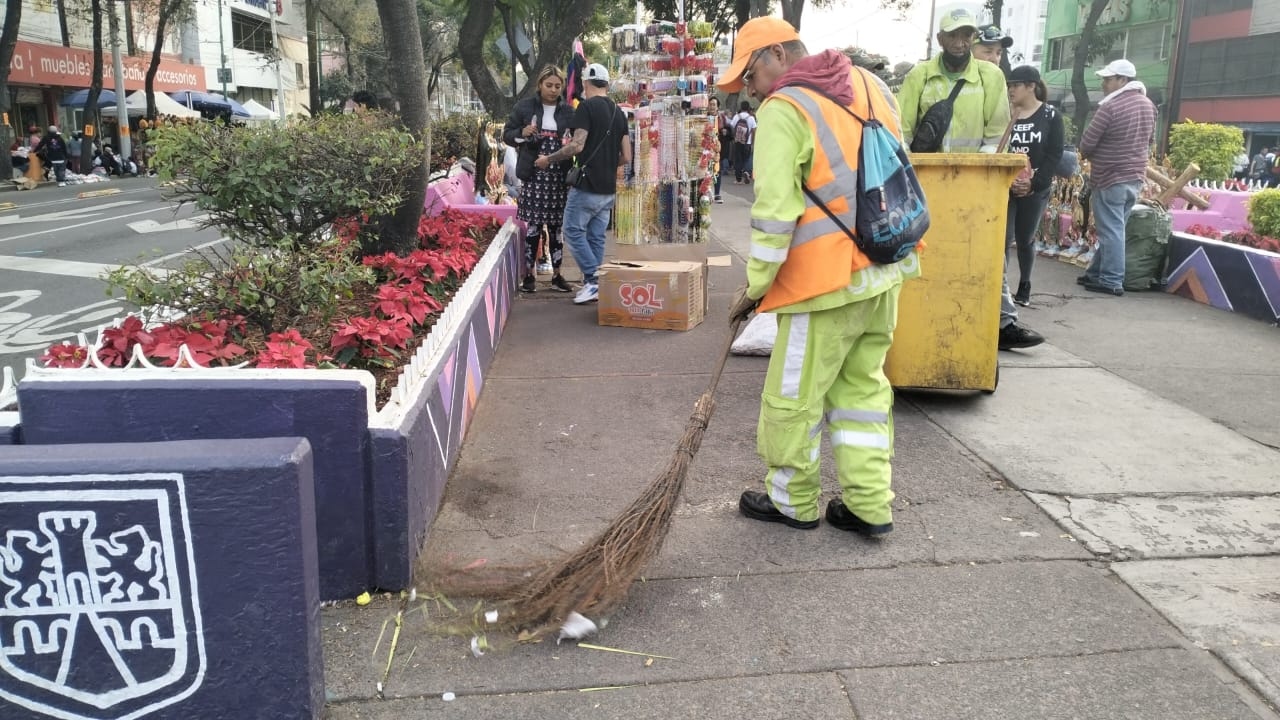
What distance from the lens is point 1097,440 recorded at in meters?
4.84

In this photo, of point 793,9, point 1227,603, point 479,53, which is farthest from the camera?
point 793,9

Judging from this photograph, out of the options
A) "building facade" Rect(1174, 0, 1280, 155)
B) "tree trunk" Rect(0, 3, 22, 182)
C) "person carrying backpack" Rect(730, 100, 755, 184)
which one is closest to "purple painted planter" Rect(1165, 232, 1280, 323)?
Result: "building facade" Rect(1174, 0, 1280, 155)

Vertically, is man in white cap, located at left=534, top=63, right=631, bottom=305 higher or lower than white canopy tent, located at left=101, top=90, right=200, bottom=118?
lower

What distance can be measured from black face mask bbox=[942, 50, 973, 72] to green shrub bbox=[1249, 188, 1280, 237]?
4170 millimetres

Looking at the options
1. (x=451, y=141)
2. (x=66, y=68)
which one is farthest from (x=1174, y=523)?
(x=66, y=68)

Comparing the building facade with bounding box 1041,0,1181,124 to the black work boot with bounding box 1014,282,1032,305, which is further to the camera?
the building facade with bounding box 1041,0,1181,124

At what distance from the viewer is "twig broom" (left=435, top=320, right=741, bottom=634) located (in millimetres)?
3170

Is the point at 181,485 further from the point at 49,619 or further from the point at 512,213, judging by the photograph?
the point at 512,213

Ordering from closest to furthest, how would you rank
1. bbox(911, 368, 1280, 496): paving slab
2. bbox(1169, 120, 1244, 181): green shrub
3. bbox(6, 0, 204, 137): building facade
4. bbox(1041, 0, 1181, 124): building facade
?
bbox(911, 368, 1280, 496): paving slab
bbox(1169, 120, 1244, 181): green shrub
bbox(1041, 0, 1181, 124): building facade
bbox(6, 0, 204, 137): building facade

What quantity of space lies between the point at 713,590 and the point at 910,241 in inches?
54.8

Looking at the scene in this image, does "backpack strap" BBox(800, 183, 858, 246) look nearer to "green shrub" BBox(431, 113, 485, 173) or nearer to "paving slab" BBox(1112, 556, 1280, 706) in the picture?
"paving slab" BBox(1112, 556, 1280, 706)

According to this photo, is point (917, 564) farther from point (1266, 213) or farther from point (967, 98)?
point (1266, 213)

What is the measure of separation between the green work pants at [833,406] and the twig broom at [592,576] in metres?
0.56

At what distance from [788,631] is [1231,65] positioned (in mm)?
20670
